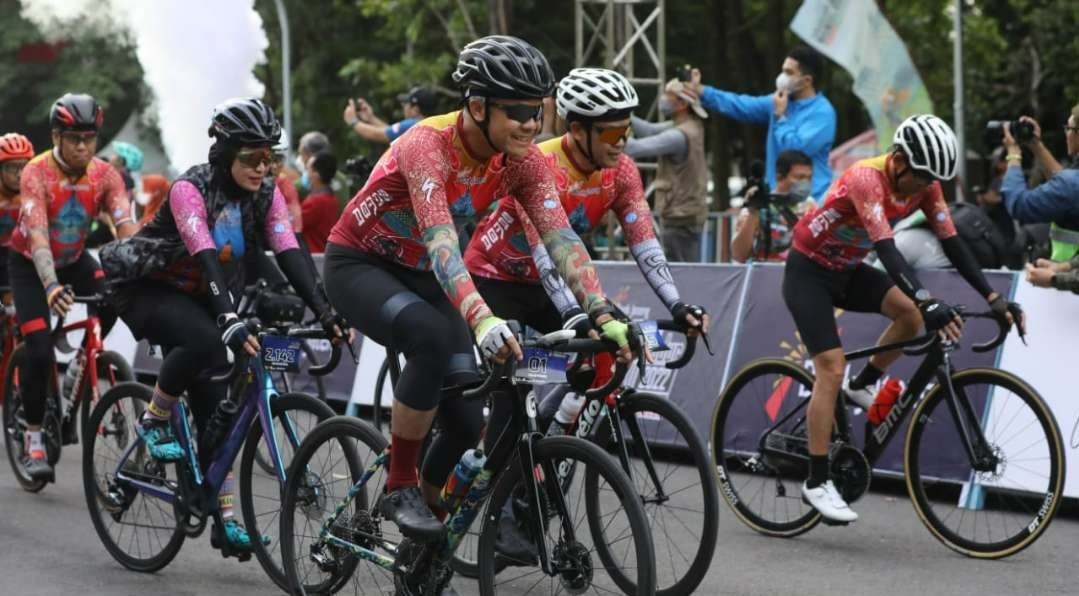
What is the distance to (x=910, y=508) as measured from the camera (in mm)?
8812

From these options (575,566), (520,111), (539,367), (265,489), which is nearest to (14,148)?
(265,489)

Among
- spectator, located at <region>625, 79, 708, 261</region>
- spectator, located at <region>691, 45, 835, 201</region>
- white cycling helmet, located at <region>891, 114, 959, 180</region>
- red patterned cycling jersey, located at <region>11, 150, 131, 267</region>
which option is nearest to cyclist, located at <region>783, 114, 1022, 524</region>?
white cycling helmet, located at <region>891, 114, 959, 180</region>

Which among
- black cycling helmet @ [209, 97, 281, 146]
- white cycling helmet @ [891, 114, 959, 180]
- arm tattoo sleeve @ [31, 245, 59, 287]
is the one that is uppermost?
black cycling helmet @ [209, 97, 281, 146]

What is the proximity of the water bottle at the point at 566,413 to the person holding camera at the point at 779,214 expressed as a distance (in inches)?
181

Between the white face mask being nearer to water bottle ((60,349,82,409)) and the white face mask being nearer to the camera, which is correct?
the camera

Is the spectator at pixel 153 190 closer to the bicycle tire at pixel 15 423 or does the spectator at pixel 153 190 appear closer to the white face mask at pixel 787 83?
the bicycle tire at pixel 15 423

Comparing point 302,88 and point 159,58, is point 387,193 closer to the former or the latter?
point 159,58

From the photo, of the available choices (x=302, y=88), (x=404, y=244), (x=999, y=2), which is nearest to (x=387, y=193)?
(x=404, y=244)

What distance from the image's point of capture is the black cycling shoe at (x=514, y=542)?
529 centimetres

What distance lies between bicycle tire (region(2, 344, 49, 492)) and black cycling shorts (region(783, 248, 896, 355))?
4.36m

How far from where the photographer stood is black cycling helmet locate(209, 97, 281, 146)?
22.1 feet

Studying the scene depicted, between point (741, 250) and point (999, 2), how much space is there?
24.7 metres

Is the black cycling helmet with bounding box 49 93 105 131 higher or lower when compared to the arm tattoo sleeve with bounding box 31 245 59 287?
higher

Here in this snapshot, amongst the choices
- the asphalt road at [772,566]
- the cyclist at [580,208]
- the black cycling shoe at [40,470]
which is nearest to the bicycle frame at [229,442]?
the asphalt road at [772,566]
